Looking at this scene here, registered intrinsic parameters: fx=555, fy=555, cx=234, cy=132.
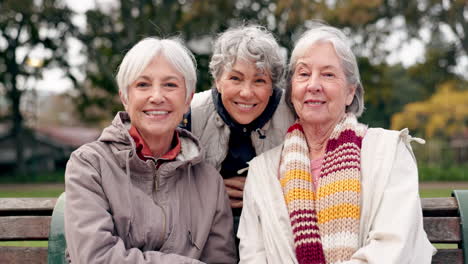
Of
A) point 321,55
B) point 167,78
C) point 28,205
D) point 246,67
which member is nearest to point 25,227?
point 28,205

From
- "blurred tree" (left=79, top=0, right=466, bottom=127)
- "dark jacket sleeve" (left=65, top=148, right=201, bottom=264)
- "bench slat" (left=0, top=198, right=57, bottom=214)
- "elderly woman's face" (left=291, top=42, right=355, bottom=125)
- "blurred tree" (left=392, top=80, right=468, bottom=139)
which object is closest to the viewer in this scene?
"dark jacket sleeve" (left=65, top=148, right=201, bottom=264)

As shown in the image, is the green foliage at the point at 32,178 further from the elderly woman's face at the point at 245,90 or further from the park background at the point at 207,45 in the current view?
the elderly woman's face at the point at 245,90

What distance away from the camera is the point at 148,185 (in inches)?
109

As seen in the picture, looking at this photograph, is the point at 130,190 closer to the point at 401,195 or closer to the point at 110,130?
the point at 110,130

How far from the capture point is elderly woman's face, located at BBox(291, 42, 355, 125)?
2.96m

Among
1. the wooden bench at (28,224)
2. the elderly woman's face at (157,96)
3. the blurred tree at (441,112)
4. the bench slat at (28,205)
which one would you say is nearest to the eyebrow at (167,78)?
the elderly woman's face at (157,96)

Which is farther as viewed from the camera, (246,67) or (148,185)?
(246,67)

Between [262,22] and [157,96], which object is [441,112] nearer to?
[262,22]

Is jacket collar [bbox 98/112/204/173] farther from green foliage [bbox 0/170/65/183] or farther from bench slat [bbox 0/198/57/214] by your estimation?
green foliage [bbox 0/170/65/183]

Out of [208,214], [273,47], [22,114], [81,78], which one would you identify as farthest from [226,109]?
[22,114]

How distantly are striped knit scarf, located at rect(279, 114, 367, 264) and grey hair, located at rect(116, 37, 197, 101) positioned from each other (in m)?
0.71

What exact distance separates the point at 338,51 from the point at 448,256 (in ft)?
4.02

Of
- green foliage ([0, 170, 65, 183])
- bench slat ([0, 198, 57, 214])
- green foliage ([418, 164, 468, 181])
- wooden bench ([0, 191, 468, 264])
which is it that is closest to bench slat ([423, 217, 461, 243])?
wooden bench ([0, 191, 468, 264])

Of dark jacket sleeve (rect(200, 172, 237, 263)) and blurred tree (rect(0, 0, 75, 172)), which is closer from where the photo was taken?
dark jacket sleeve (rect(200, 172, 237, 263))
